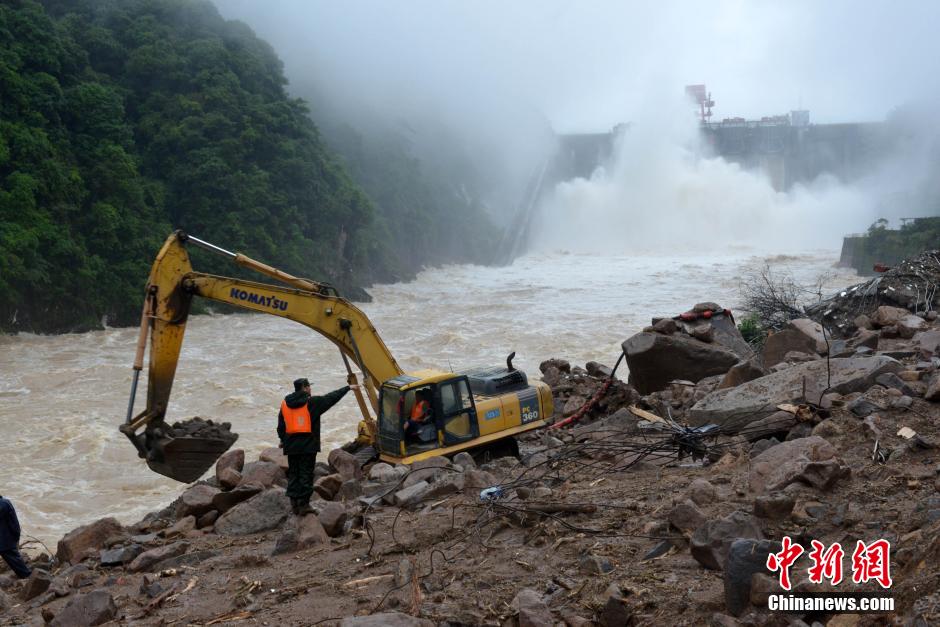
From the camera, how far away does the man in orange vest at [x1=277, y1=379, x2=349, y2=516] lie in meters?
7.45

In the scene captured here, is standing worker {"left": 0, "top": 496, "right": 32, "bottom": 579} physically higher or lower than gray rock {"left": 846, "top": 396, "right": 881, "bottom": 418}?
lower

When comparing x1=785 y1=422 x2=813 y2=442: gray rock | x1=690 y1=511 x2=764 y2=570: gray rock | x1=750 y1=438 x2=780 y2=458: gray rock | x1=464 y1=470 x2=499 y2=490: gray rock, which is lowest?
x1=464 y1=470 x2=499 y2=490: gray rock

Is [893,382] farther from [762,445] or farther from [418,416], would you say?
[418,416]

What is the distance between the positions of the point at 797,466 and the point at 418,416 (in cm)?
486

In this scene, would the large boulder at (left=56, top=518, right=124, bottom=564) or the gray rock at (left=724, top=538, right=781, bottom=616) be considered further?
the large boulder at (left=56, top=518, right=124, bottom=564)

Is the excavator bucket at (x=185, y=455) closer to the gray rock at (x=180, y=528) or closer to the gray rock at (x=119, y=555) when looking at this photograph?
the gray rock at (x=180, y=528)

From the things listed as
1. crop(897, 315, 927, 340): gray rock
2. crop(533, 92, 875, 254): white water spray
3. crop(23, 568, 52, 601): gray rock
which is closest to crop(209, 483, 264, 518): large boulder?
crop(23, 568, 52, 601): gray rock

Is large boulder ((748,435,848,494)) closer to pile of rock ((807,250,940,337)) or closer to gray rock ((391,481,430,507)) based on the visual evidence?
gray rock ((391,481,430,507))

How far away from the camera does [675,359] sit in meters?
13.6

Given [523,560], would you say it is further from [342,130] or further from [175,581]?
[342,130]

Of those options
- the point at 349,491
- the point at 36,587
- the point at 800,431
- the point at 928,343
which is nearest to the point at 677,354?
the point at 928,343

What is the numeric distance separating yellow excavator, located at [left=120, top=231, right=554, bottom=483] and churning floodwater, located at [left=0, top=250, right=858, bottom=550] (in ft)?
13.8

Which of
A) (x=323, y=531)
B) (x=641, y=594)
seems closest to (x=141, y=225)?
(x=323, y=531)

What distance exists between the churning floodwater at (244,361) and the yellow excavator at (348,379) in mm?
4198
